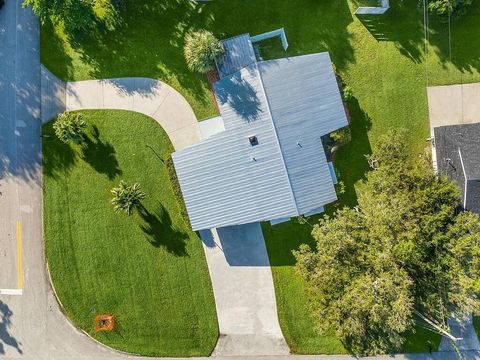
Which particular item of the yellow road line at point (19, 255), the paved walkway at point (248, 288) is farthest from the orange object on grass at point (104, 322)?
the paved walkway at point (248, 288)

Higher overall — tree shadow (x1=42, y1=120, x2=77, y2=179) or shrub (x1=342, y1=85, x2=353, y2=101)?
tree shadow (x1=42, y1=120, x2=77, y2=179)

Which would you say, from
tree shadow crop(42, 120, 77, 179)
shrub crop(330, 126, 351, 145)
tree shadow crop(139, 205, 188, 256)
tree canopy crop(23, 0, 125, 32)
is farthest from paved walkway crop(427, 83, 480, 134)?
tree shadow crop(42, 120, 77, 179)

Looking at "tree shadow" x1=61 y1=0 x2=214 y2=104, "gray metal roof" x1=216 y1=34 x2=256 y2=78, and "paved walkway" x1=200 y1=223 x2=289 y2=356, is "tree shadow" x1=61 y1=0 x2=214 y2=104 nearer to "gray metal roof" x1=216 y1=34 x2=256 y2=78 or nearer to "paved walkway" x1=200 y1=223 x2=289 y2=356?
"gray metal roof" x1=216 y1=34 x2=256 y2=78

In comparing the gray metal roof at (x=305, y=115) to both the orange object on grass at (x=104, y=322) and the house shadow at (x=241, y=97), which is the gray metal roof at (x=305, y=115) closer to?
the house shadow at (x=241, y=97)

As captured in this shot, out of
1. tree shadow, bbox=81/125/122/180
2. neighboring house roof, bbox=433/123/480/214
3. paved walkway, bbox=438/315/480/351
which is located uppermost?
tree shadow, bbox=81/125/122/180

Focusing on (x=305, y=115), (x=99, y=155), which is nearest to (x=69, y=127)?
(x=99, y=155)

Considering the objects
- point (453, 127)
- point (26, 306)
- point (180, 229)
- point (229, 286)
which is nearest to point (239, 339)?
point (229, 286)

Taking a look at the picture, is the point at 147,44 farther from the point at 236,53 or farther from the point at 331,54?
the point at 331,54
